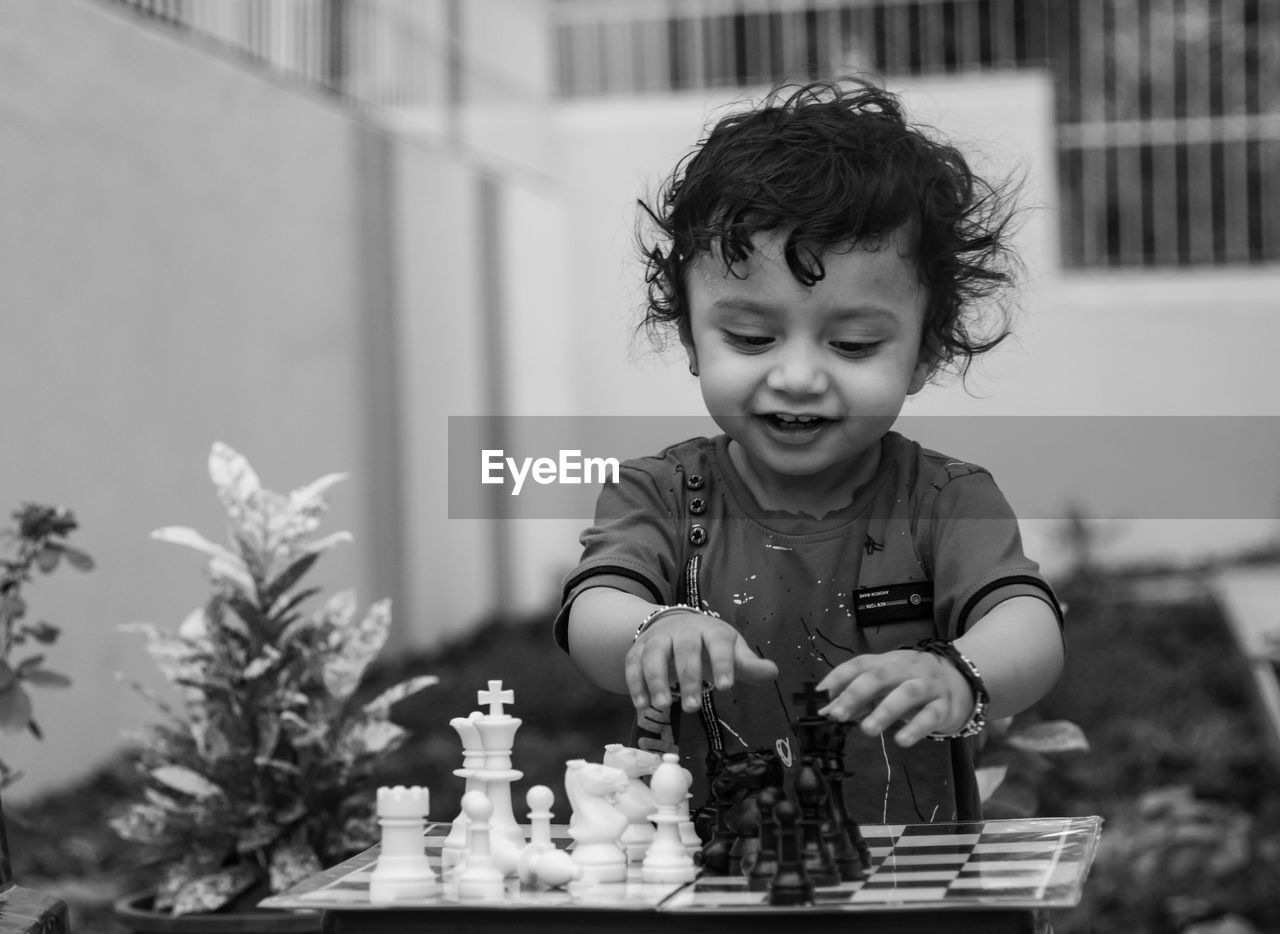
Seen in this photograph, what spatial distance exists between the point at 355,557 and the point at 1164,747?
398 centimetres

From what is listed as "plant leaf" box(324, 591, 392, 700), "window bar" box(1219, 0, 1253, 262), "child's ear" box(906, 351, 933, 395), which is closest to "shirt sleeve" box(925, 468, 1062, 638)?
"child's ear" box(906, 351, 933, 395)

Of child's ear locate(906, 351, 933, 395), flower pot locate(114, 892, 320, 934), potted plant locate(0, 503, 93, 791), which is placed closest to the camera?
child's ear locate(906, 351, 933, 395)

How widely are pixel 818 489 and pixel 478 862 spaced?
69cm

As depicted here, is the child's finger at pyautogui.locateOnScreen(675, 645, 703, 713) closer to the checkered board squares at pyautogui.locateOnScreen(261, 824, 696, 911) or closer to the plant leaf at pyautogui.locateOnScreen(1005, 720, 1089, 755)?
the checkered board squares at pyautogui.locateOnScreen(261, 824, 696, 911)

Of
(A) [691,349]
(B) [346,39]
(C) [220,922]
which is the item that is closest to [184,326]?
(B) [346,39]

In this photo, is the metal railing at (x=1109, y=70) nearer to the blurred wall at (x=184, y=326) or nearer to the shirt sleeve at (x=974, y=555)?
the blurred wall at (x=184, y=326)

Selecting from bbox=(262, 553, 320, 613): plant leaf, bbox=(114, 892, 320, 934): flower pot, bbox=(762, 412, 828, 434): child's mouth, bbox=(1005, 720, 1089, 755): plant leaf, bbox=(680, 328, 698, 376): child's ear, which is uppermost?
bbox=(680, 328, 698, 376): child's ear

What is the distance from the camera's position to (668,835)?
1.68 meters

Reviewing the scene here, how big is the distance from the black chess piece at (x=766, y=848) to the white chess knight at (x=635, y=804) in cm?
17

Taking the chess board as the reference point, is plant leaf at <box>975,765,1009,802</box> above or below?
below

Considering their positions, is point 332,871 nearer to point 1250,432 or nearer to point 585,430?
point 585,430

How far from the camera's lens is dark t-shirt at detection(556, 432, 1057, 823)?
2029 millimetres

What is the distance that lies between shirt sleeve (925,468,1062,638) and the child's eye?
0.97 ft

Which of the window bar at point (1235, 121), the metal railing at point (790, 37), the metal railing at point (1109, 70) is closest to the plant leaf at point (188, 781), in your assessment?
the metal railing at point (1109, 70)
